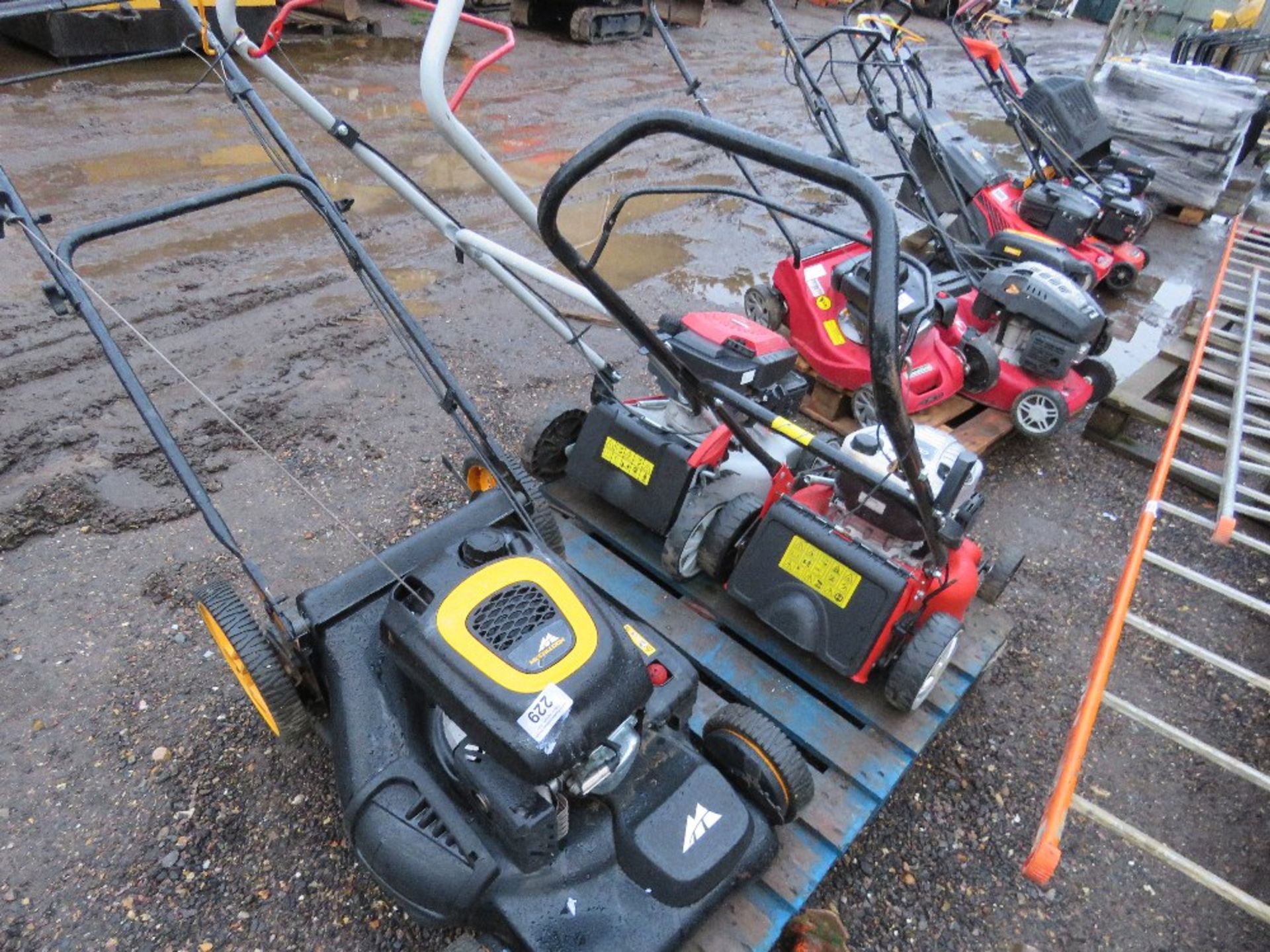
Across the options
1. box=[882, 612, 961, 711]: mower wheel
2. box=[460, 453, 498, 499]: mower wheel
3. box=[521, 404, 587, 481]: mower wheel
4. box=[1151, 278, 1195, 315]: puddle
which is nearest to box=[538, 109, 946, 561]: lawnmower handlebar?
box=[882, 612, 961, 711]: mower wheel

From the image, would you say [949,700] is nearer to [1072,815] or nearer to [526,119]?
[1072,815]

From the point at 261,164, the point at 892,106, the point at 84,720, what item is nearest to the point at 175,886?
the point at 84,720

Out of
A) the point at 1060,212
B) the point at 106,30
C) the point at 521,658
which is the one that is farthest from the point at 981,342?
the point at 106,30

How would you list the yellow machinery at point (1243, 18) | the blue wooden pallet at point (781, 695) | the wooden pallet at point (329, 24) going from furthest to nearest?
the yellow machinery at point (1243, 18)
the wooden pallet at point (329, 24)
the blue wooden pallet at point (781, 695)

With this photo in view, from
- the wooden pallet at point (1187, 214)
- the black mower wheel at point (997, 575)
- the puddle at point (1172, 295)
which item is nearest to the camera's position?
the black mower wheel at point (997, 575)

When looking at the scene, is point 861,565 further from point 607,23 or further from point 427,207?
point 607,23

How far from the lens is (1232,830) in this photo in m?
2.44

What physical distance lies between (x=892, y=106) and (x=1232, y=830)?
8.18 m

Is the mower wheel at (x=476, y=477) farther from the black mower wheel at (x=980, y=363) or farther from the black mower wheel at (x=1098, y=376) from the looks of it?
the black mower wheel at (x=1098, y=376)

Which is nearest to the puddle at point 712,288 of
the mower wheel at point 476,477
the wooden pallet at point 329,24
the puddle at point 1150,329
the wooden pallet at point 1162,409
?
the wooden pallet at point 1162,409

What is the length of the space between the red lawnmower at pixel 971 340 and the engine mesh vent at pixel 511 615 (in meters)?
2.28

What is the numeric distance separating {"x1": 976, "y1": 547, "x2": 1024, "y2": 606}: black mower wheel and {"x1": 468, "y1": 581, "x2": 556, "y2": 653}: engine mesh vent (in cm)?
164

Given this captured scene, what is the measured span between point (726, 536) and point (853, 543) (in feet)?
1.13

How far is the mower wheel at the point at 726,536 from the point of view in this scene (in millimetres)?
2354
